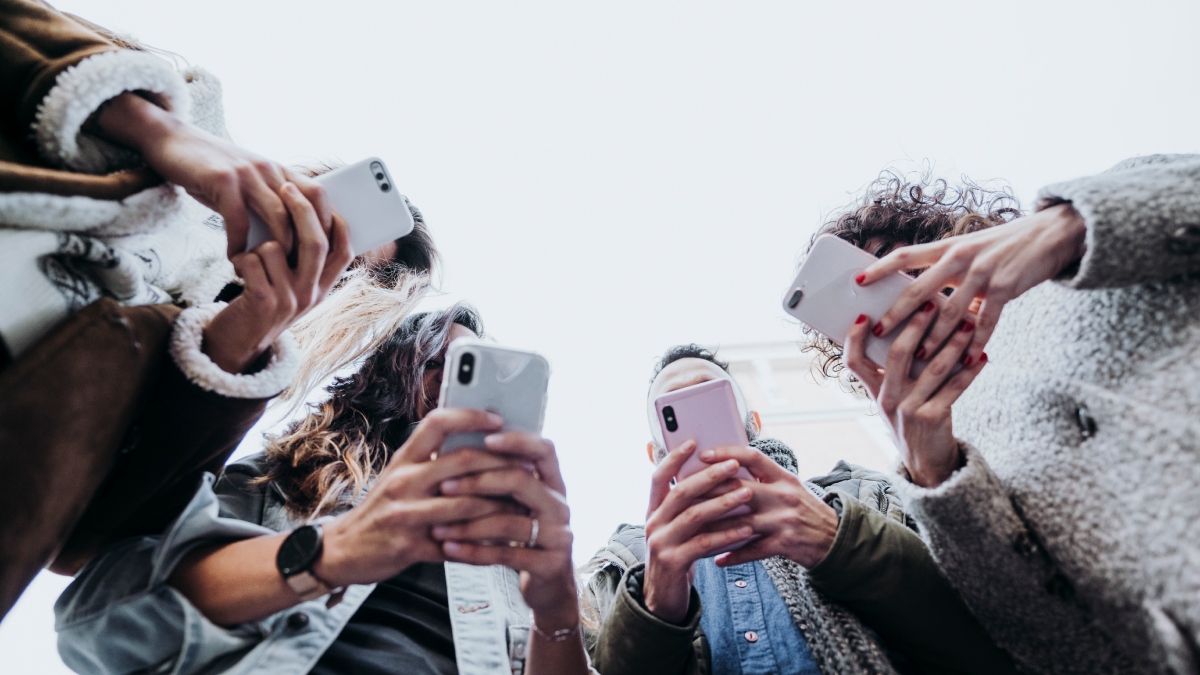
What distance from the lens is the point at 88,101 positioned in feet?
2.09

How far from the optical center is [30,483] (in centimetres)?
52

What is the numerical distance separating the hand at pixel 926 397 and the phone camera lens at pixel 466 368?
0.57m

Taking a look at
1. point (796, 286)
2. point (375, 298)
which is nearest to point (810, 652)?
point (796, 286)

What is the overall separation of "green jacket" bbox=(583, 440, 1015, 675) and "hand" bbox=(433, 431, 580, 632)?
28 cm

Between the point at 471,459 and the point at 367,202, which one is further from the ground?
the point at 367,202

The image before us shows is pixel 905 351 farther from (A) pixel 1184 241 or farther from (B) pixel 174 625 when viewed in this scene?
(B) pixel 174 625

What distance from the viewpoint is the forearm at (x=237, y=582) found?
70 cm

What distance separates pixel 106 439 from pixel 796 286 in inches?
34.6

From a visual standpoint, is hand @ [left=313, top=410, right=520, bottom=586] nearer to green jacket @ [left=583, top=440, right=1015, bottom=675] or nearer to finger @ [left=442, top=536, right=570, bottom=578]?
finger @ [left=442, top=536, right=570, bottom=578]

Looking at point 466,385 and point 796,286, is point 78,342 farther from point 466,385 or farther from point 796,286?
point 796,286

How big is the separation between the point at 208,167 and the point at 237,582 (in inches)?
19.2

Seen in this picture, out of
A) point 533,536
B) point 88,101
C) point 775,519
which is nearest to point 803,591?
point 775,519

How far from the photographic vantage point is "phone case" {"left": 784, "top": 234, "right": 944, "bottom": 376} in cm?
88

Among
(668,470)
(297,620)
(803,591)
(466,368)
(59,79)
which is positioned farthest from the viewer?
(803,591)
